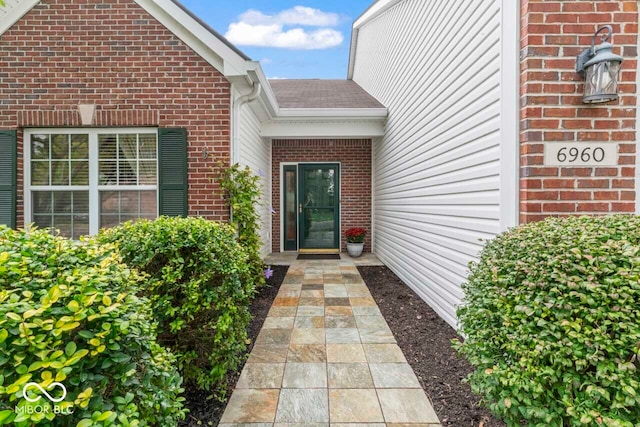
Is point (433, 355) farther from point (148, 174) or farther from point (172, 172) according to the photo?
point (148, 174)

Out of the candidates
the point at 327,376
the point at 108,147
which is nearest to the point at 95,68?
the point at 108,147

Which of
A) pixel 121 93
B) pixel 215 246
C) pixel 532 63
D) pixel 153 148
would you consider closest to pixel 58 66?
pixel 121 93

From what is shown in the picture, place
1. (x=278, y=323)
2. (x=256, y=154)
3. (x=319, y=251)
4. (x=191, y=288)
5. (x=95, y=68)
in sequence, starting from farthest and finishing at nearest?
(x=319, y=251) < (x=256, y=154) < (x=95, y=68) < (x=278, y=323) < (x=191, y=288)

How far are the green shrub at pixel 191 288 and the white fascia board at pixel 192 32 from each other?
8.87 feet

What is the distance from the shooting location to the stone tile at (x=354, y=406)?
1.90m

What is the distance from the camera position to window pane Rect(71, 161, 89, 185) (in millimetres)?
4273

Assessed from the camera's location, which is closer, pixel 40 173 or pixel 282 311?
pixel 282 311

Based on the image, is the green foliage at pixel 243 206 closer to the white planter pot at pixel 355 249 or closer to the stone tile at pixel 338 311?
the stone tile at pixel 338 311

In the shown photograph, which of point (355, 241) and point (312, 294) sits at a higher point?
point (355, 241)

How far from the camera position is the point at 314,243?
7.85 meters

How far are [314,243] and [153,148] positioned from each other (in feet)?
14.5

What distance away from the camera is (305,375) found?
7.73ft

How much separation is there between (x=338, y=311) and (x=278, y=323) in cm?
73

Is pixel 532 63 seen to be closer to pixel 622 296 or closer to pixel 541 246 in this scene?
pixel 541 246
